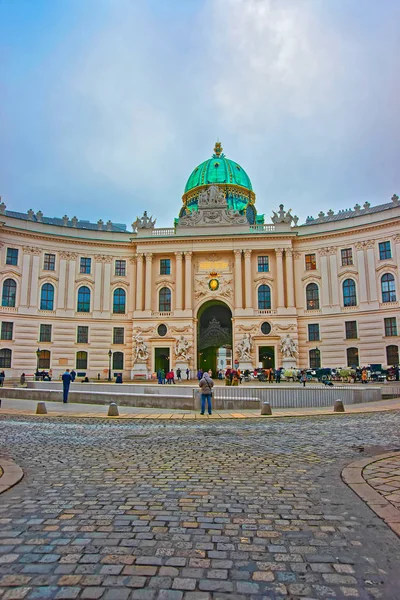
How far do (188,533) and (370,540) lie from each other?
1.86 metres

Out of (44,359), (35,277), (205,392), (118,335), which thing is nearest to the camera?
(205,392)

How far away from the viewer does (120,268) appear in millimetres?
52625

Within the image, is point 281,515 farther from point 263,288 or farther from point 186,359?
point 263,288

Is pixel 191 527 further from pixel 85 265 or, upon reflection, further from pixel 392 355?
pixel 85 265

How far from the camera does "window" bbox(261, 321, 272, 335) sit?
159 feet

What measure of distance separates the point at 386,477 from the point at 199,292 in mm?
44566

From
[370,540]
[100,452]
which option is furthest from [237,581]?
[100,452]

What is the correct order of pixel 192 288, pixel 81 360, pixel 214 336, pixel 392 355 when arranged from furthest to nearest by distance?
pixel 192 288
pixel 81 360
pixel 214 336
pixel 392 355

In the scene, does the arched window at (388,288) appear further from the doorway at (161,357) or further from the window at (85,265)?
the window at (85,265)

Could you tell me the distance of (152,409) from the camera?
780 inches

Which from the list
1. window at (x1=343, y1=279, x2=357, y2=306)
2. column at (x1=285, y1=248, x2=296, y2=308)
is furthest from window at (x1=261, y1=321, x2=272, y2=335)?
window at (x1=343, y1=279, x2=357, y2=306)

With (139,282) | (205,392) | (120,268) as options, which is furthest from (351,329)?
(205,392)

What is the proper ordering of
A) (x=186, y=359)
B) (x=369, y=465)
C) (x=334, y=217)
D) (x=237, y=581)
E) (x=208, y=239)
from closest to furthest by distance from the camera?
1. (x=237, y=581)
2. (x=369, y=465)
3. (x=186, y=359)
4. (x=208, y=239)
5. (x=334, y=217)

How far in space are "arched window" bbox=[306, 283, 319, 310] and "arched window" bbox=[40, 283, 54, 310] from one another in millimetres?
29478
